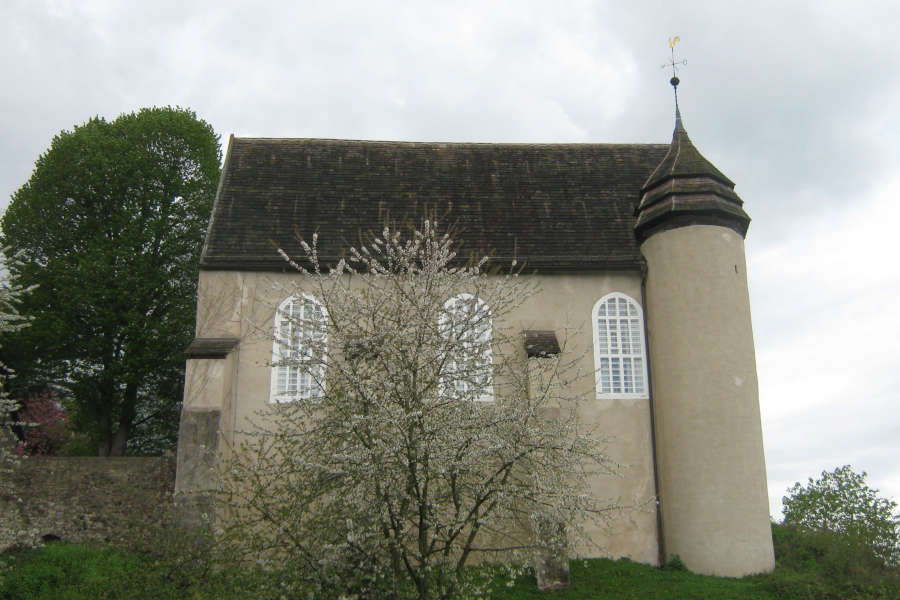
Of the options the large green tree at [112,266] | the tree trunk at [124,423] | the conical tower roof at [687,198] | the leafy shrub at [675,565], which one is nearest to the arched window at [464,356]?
the leafy shrub at [675,565]

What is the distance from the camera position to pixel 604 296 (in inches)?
848

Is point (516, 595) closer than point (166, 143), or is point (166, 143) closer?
point (516, 595)

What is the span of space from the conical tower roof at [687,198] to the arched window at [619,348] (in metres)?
1.94

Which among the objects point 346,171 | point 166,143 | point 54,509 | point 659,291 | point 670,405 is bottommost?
point 54,509

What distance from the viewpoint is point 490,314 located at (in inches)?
522

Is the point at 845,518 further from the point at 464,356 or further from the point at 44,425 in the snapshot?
the point at 44,425

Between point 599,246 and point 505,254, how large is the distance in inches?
Result: 97.4

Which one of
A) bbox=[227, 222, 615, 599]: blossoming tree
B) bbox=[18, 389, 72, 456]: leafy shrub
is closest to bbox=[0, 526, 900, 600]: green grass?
bbox=[227, 222, 615, 599]: blossoming tree

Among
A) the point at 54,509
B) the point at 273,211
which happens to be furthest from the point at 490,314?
the point at 54,509

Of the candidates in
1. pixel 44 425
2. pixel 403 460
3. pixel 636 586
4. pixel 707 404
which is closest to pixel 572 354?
pixel 707 404

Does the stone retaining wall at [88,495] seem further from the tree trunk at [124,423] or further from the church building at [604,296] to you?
the tree trunk at [124,423]

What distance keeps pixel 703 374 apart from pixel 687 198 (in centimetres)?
441

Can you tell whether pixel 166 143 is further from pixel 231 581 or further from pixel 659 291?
pixel 231 581

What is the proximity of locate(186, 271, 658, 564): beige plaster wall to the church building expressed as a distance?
1.6 inches
